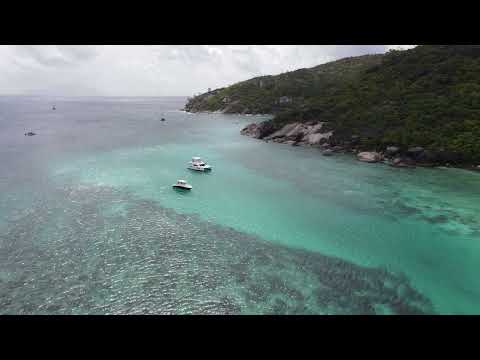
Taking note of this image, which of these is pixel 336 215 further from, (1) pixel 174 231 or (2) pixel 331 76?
(2) pixel 331 76

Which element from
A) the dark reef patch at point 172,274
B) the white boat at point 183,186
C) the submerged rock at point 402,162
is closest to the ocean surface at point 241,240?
the dark reef patch at point 172,274

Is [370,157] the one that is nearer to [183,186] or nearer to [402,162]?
[402,162]

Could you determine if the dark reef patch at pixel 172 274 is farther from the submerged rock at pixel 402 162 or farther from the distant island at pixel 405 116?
the distant island at pixel 405 116

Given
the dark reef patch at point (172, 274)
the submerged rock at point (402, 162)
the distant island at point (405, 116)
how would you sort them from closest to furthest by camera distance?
the dark reef patch at point (172, 274) < the submerged rock at point (402, 162) < the distant island at point (405, 116)

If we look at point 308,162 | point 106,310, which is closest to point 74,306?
point 106,310

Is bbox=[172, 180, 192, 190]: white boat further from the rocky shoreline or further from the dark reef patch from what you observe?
the rocky shoreline

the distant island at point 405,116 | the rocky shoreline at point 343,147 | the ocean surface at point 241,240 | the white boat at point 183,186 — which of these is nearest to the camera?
the ocean surface at point 241,240

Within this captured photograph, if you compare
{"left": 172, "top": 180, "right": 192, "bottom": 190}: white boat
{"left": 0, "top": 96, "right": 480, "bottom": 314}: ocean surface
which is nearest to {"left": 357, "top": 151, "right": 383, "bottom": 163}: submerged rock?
{"left": 0, "top": 96, "right": 480, "bottom": 314}: ocean surface

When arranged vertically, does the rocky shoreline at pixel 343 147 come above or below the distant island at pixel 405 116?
below

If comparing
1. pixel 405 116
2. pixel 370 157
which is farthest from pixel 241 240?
pixel 405 116
